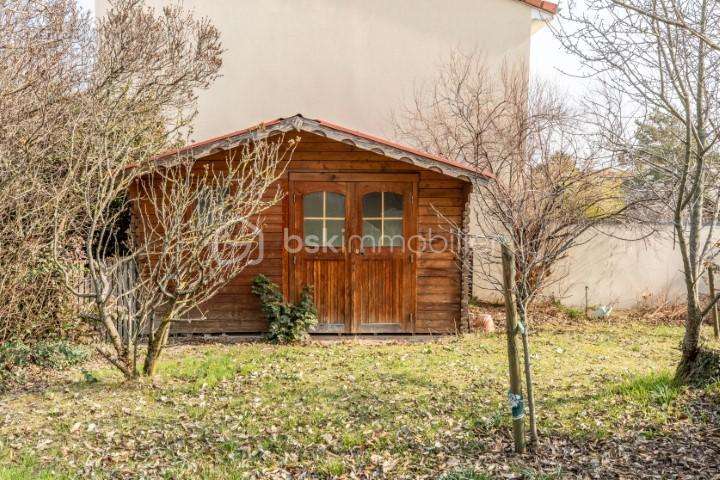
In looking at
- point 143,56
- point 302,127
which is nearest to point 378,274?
point 302,127

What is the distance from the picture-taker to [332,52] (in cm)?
1490

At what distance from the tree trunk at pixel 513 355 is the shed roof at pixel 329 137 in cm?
441

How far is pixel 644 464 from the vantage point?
4.36 m

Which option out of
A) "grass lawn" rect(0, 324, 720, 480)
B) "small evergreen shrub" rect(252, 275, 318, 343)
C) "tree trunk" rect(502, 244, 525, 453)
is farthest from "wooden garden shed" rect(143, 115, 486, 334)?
"tree trunk" rect(502, 244, 525, 453)

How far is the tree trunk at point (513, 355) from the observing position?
4.43m

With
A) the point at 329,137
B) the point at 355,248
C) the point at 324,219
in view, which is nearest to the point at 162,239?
the point at 324,219

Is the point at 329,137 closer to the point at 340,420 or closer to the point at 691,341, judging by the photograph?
the point at 340,420

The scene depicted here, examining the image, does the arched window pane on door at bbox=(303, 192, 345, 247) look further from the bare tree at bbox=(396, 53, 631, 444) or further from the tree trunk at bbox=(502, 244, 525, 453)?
the tree trunk at bbox=(502, 244, 525, 453)

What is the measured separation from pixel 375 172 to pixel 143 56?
13.7 feet

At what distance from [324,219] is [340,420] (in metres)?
4.57

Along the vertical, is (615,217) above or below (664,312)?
above

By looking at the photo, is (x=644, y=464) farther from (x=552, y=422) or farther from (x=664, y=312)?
(x=664, y=312)

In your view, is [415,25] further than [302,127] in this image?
Yes

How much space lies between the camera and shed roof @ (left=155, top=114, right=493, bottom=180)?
27.8 feet
